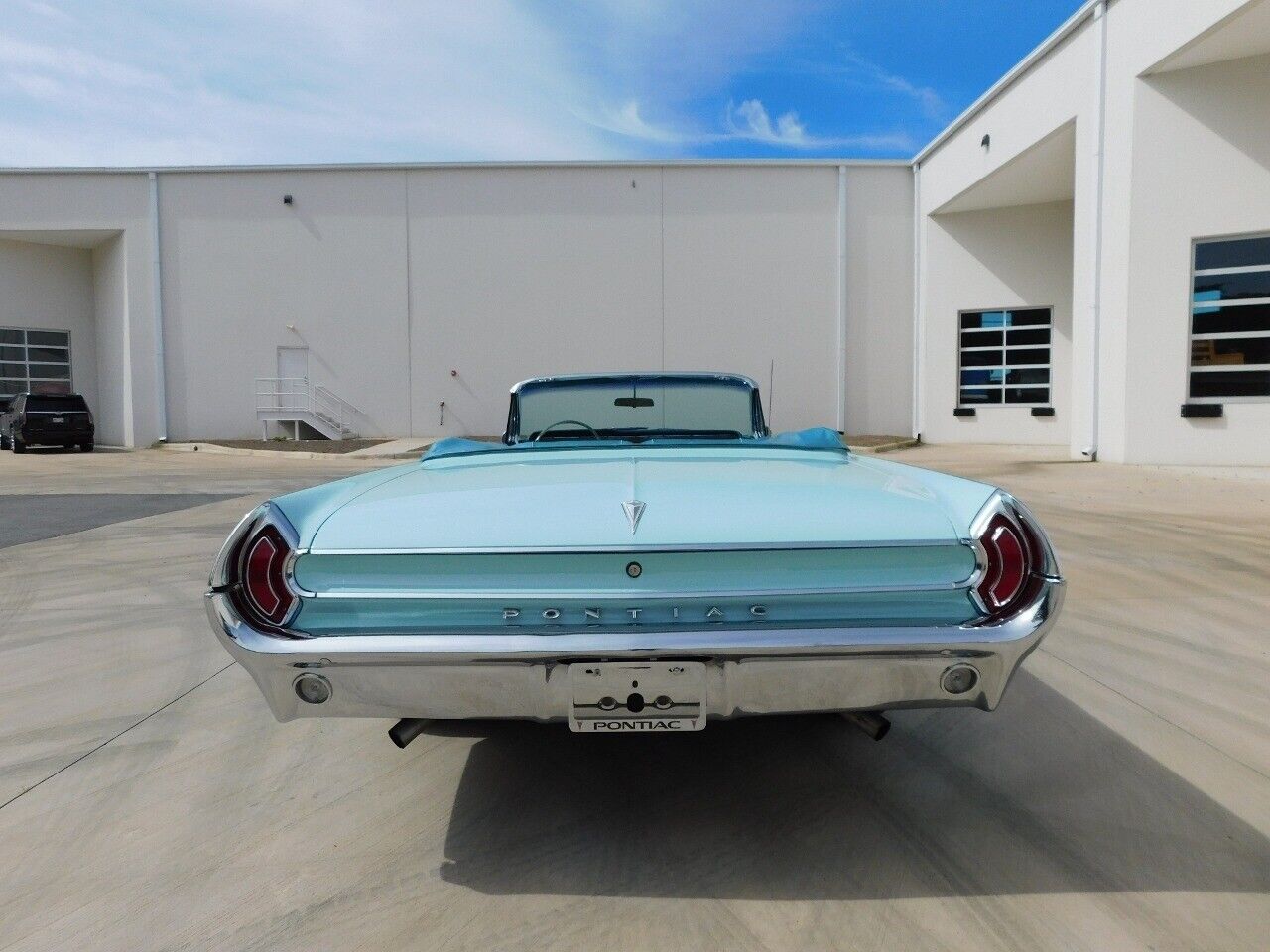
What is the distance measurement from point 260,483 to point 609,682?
428 inches

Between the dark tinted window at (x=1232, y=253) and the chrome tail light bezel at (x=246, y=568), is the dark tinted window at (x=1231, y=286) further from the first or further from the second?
the chrome tail light bezel at (x=246, y=568)

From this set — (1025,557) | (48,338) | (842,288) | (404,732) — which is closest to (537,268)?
(842,288)

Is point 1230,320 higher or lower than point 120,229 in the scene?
lower

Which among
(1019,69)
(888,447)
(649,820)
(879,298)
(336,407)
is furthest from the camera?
(336,407)

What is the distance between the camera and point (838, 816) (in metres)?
2.31

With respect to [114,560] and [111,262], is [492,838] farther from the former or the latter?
[111,262]

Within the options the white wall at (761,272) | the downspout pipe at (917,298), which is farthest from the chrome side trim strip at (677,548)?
the downspout pipe at (917,298)

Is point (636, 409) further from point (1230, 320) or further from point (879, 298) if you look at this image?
point (879, 298)

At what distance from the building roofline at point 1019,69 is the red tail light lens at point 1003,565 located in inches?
510

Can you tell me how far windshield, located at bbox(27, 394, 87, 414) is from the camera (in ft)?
64.1

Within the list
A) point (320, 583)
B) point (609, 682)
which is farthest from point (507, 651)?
point (320, 583)

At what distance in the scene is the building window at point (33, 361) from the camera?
22.9 m

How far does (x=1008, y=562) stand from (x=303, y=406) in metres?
21.3

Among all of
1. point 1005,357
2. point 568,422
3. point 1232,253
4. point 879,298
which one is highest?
point 879,298
